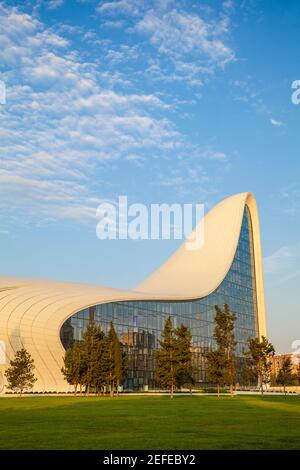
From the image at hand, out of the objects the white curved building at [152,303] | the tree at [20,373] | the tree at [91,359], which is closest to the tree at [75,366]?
the tree at [91,359]

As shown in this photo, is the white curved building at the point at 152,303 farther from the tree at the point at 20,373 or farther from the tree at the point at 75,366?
the tree at the point at 75,366

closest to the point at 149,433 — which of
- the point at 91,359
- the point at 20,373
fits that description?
the point at 91,359

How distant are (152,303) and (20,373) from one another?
16.2 meters

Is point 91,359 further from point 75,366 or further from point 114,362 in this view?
point 114,362

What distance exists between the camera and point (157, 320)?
52.4 metres

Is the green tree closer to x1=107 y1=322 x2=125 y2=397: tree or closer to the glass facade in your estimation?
x1=107 y1=322 x2=125 y2=397: tree

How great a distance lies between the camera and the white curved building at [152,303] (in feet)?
146

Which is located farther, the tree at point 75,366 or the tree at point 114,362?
the tree at point 114,362

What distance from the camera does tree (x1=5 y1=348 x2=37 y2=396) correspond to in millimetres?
40000

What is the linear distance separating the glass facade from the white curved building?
0.09 m

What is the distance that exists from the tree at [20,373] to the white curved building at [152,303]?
7.02 ft

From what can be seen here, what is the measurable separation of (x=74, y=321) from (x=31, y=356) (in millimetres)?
4856

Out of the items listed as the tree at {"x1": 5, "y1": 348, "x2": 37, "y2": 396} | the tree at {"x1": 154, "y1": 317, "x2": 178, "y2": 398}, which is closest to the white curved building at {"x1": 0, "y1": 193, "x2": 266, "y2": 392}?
the tree at {"x1": 5, "y1": 348, "x2": 37, "y2": 396}
